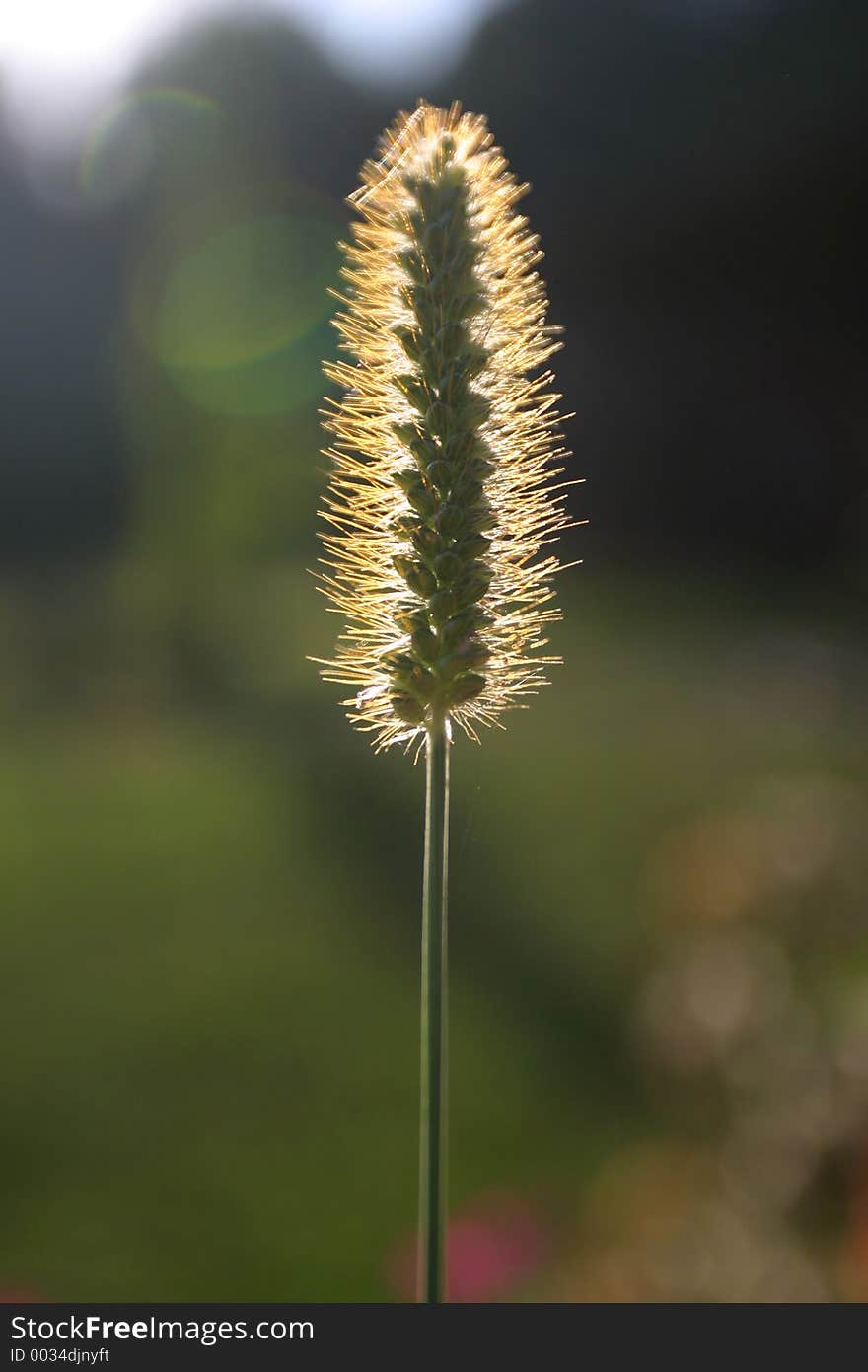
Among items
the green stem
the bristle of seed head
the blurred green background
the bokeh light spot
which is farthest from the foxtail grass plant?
the bokeh light spot

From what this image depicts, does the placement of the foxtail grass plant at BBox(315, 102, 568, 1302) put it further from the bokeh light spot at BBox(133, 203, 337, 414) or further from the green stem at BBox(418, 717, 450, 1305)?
the bokeh light spot at BBox(133, 203, 337, 414)

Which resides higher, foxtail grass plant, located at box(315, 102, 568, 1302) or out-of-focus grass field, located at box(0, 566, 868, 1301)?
foxtail grass plant, located at box(315, 102, 568, 1302)

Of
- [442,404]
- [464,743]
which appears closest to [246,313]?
[464,743]

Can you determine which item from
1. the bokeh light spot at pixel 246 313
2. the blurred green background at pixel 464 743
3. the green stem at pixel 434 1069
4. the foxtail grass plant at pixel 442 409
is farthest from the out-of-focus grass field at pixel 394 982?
the bokeh light spot at pixel 246 313

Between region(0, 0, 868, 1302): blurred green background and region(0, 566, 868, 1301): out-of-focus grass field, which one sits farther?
region(0, 0, 868, 1302): blurred green background

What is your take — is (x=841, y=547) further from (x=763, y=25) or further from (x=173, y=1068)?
(x=173, y=1068)

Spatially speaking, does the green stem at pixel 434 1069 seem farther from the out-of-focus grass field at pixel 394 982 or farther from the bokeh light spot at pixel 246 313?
the bokeh light spot at pixel 246 313

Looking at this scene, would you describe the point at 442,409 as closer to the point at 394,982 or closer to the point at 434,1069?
the point at 434,1069
